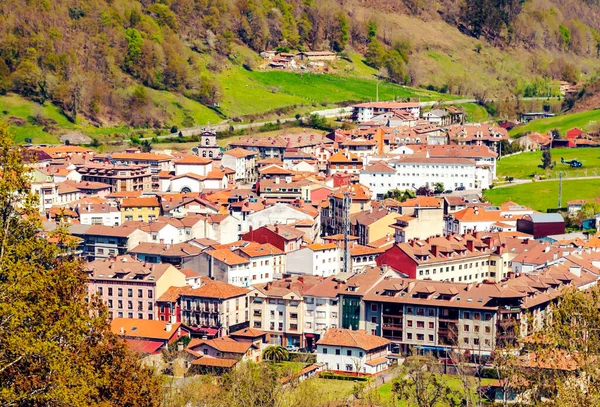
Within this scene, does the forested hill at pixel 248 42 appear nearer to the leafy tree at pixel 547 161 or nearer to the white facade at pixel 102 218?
the white facade at pixel 102 218

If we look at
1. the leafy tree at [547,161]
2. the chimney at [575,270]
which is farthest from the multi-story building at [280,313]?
the leafy tree at [547,161]

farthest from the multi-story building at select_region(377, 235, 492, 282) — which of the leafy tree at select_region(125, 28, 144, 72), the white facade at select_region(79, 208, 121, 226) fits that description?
the leafy tree at select_region(125, 28, 144, 72)

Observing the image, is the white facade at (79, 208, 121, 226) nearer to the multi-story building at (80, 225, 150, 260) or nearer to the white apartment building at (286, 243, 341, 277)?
the multi-story building at (80, 225, 150, 260)

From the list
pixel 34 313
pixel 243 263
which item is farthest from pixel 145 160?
pixel 34 313

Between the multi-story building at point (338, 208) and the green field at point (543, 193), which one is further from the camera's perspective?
the green field at point (543, 193)

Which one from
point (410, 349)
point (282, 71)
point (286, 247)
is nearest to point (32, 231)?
point (410, 349)

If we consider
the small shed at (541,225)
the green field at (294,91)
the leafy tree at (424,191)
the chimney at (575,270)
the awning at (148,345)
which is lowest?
the awning at (148,345)
